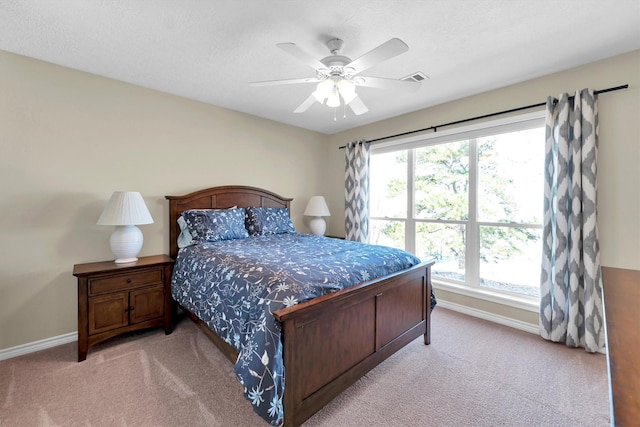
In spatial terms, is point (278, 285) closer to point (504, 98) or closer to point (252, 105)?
point (252, 105)

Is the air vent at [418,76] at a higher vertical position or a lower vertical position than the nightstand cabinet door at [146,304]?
higher

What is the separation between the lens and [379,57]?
1.76 m

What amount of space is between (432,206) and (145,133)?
3484mm

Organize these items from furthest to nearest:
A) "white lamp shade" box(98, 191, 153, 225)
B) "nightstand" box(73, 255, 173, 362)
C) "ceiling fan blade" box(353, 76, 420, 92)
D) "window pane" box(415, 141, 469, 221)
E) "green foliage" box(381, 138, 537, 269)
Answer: "window pane" box(415, 141, 469, 221) < "green foliage" box(381, 138, 537, 269) < "white lamp shade" box(98, 191, 153, 225) < "nightstand" box(73, 255, 173, 362) < "ceiling fan blade" box(353, 76, 420, 92)

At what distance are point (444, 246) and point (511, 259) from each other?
0.73 metres

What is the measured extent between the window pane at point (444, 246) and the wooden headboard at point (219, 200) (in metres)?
1.98

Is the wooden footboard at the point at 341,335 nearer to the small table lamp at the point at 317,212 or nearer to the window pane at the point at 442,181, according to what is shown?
the window pane at the point at 442,181

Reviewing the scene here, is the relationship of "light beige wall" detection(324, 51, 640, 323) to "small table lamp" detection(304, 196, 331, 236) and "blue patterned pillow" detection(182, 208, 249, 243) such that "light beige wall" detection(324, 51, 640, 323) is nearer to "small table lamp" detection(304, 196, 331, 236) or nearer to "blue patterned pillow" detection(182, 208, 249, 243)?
"small table lamp" detection(304, 196, 331, 236)

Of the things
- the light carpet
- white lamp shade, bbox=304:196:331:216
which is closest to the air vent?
white lamp shade, bbox=304:196:331:216

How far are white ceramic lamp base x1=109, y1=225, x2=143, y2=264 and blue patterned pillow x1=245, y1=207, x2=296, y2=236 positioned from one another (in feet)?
3.96

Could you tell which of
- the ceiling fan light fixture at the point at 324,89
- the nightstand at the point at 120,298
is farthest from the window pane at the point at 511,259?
the nightstand at the point at 120,298

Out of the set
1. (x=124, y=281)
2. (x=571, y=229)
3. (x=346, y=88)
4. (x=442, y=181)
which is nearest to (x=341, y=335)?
(x=346, y=88)

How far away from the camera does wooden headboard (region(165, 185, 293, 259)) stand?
311 centimetres

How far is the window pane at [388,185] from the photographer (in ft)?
13.0
